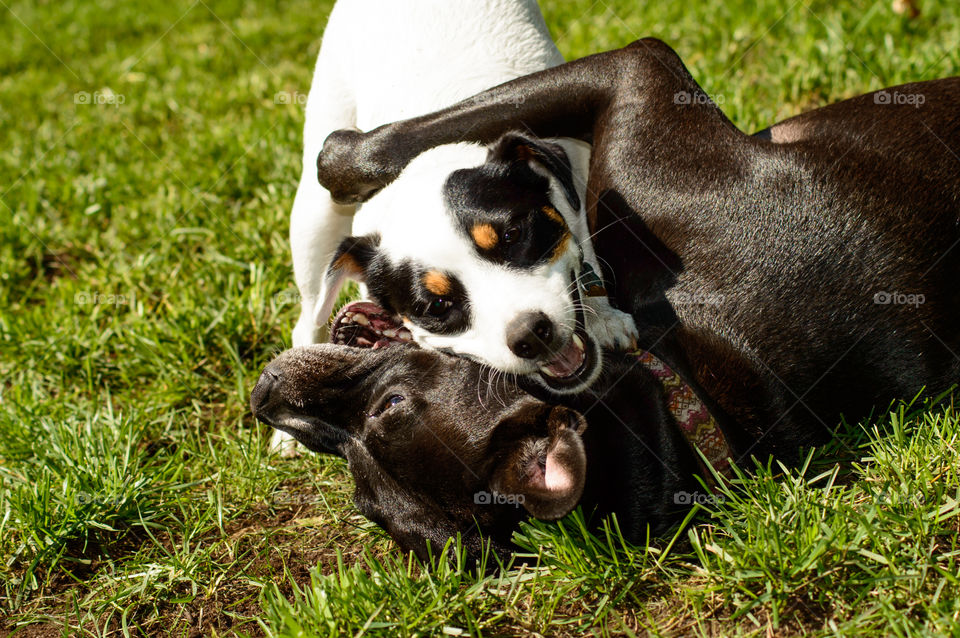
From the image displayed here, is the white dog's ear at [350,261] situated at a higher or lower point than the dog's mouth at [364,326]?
higher

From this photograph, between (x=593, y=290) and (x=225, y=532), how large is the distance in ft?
5.01

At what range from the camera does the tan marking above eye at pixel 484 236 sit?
9.40ft

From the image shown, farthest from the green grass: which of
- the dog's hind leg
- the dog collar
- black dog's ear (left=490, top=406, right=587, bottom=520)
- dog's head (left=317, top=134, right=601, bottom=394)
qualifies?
the dog collar

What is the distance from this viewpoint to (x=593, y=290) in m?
3.01

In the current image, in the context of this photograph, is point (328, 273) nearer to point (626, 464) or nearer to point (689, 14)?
point (626, 464)

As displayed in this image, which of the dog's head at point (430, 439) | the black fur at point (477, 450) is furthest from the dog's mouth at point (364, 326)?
the black fur at point (477, 450)

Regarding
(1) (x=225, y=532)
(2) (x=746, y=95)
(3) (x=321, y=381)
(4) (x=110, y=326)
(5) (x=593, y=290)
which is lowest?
(1) (x=225, y=532)

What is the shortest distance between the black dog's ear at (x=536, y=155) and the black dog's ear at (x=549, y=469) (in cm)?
92

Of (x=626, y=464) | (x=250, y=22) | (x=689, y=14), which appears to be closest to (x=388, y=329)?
(x=626, y=464)

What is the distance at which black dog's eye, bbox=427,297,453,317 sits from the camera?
2887 millimetres

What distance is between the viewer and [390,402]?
276 centimetres

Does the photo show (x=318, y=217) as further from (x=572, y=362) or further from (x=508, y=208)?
(x=572, y=362)
